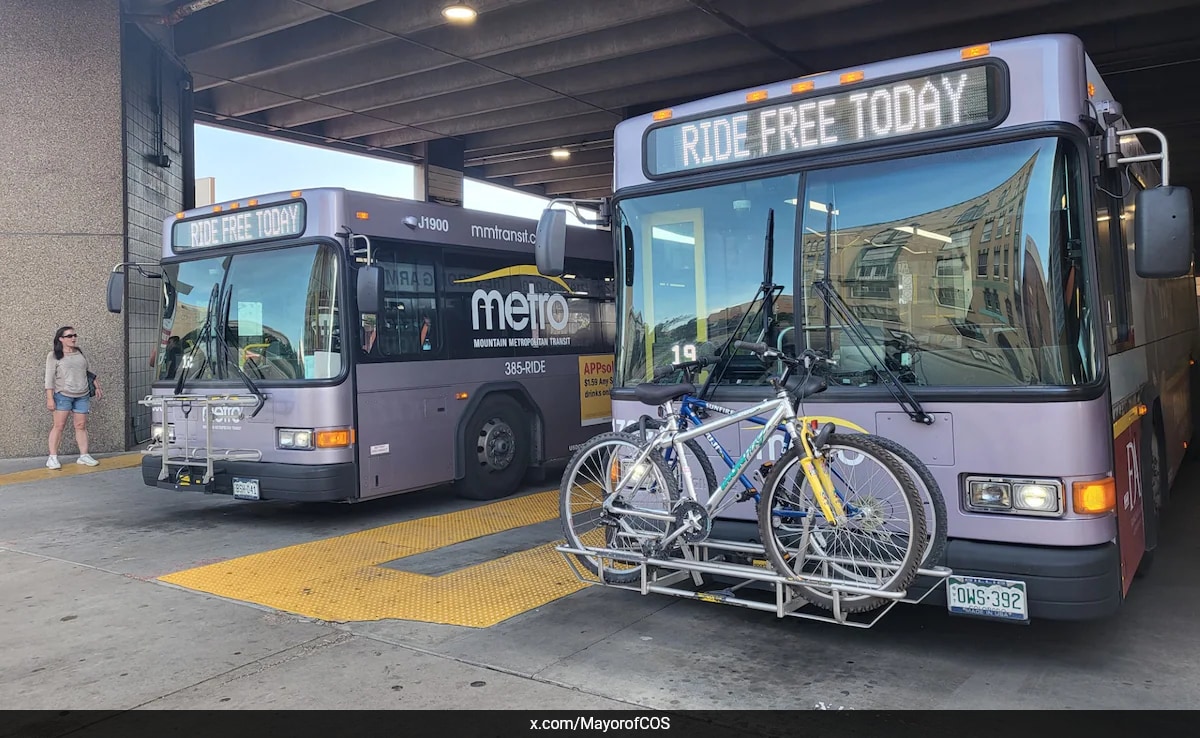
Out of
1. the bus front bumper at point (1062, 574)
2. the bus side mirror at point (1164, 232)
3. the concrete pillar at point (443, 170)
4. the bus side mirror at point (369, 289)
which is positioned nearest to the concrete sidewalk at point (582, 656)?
the bus front bumper at point (1062, 574)

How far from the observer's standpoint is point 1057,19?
38.5ft

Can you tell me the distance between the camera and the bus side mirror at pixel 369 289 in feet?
23.8

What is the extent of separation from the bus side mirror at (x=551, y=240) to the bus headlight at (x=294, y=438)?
10.2ft

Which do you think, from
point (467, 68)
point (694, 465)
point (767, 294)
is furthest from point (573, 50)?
point (694, 465)

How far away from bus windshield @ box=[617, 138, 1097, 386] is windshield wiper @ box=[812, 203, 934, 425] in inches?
0.5

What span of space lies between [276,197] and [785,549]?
18.7 feet

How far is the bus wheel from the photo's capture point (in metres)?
9.09

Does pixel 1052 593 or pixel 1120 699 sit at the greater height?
pixel 1052 593

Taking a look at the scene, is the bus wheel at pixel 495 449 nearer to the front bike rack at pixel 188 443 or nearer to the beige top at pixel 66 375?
the front bike rack at pixel 188 443

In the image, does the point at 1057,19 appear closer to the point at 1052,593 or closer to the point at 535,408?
the point at 535,408

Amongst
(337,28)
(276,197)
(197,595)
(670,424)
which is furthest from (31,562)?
(337,28)

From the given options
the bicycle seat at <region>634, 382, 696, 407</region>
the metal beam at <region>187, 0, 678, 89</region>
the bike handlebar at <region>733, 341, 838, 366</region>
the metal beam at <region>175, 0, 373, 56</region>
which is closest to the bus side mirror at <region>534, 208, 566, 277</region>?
the bicycle seat at <region>634, 382, 696, 407</region>

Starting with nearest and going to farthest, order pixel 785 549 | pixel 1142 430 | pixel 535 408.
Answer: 1. pixel 785 549
2. pixel 1142 430
3. pixel 535 408

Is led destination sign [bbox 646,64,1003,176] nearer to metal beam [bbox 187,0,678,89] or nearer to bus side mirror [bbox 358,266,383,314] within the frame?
bus side mirror [bbox 358,266,383,314]
